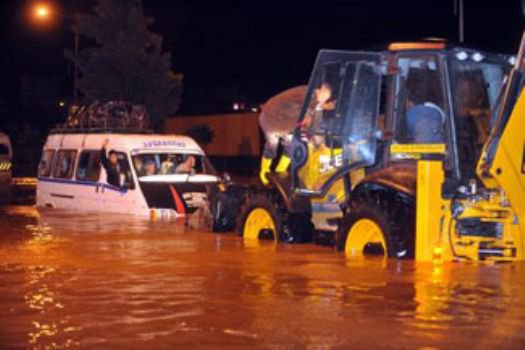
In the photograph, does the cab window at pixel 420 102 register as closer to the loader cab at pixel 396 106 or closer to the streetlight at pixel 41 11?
the loader cab at pixel 396 106

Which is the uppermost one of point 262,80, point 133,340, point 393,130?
point 262,80

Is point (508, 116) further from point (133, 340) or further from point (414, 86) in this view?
point (133, 340)

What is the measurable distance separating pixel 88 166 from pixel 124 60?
1858 cm

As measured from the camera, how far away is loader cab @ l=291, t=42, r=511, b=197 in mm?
13219

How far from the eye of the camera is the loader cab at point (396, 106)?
13.2m

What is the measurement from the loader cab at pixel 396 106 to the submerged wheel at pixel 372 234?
0.84m

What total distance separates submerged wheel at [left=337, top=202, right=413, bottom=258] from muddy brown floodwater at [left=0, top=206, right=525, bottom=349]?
0.73 ft

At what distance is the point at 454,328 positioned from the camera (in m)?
9.20

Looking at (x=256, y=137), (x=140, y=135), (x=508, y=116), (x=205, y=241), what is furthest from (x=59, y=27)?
(x=508, y=116)

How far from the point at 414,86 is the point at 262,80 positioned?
4902cm

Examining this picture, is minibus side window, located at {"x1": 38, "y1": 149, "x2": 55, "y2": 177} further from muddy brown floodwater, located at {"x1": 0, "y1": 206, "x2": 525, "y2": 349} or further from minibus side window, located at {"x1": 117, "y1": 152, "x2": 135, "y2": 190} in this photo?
muddy brown floodwater, located at {"x1": 0, "y1": 206, "x2": 525, "y2": 349}

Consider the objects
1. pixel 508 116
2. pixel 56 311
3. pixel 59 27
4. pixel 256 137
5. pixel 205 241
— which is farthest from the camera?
pixel 59 27

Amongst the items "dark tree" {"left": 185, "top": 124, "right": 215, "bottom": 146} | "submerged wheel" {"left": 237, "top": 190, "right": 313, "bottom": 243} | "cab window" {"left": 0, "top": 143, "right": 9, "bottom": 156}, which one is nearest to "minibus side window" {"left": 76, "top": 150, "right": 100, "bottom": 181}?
"submerged wheel" {"left": 237, "top": 190, "right": 313, "bottom": 243}

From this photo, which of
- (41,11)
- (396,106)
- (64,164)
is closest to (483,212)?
(396,106)
